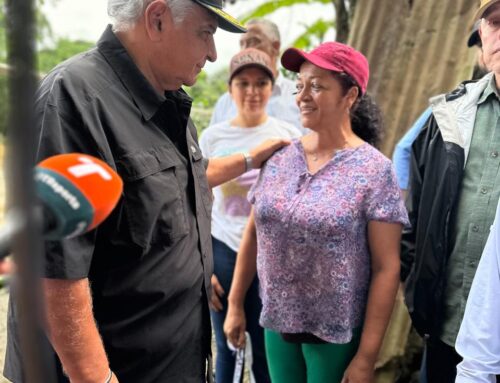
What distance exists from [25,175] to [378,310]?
180 centimetres

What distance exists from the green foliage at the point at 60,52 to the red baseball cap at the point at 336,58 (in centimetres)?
1292

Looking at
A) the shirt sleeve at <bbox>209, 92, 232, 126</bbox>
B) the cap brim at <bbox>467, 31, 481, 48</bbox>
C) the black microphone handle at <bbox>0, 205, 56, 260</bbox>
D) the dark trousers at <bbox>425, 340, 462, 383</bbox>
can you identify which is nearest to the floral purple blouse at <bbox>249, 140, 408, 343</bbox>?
the dark trousers at <bbox>425, 340, 462, 383</bbox>

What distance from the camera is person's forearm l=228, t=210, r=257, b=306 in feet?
7.95

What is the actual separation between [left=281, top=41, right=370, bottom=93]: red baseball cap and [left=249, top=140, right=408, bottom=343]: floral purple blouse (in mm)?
323

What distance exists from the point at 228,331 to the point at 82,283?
136 cm

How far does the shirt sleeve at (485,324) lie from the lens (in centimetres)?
137

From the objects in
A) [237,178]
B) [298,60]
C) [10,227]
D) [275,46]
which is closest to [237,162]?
[237,178]

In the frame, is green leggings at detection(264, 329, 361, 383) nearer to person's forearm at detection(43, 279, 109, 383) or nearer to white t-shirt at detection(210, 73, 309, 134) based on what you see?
person's forearm at detection(43, 279, 109, 383)

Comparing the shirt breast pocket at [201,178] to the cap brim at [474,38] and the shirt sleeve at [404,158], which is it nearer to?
the shirt sleeve at [404,158]

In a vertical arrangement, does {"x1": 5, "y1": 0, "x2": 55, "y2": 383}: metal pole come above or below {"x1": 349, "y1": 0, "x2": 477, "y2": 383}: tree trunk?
below

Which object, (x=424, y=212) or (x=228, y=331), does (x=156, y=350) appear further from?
(x=424, y=212)

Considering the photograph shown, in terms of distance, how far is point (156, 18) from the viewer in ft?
4.88

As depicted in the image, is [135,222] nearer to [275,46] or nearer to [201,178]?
[201,178]

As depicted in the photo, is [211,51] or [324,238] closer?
[211,51]
